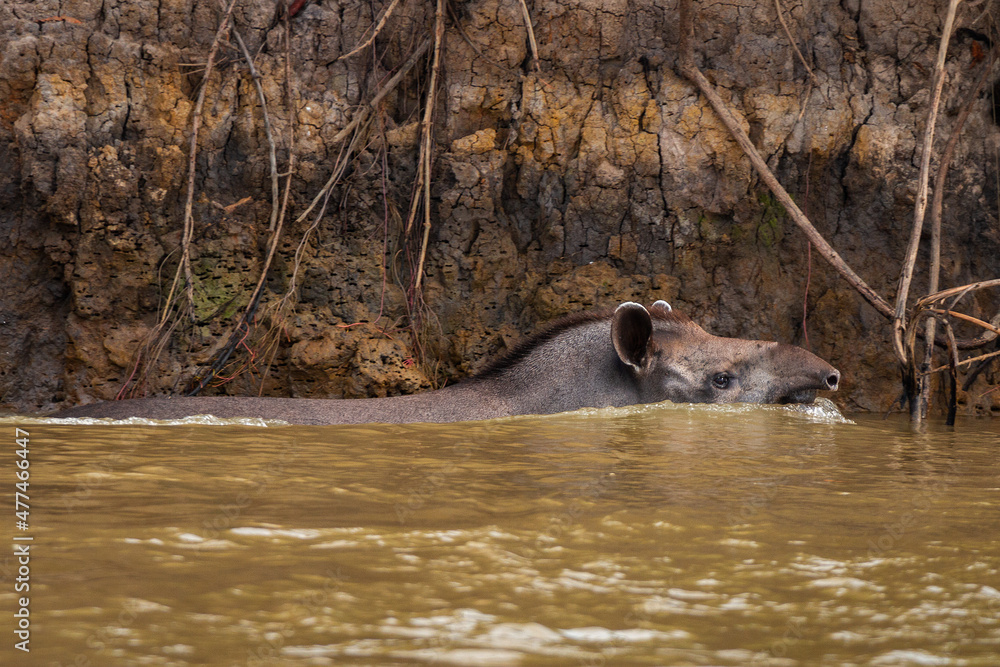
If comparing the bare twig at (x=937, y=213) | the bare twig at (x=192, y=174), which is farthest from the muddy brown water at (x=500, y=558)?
the bare twig at (x=192, y=174)

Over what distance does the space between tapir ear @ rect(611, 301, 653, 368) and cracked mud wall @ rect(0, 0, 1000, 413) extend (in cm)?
173

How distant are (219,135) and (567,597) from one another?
6959mm

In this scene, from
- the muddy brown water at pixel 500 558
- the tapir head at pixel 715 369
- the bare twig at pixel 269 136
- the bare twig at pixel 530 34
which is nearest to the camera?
the muddy brown water at pixel 500 558

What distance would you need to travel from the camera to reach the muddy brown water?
1.83m

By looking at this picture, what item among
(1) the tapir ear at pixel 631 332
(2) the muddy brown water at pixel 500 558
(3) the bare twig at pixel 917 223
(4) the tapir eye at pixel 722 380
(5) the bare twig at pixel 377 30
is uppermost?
(5) the bare twig at pixel 377 30

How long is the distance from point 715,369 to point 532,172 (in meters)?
2.76

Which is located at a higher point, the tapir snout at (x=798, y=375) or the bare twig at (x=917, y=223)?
the bare twig at (x=917, y=223)

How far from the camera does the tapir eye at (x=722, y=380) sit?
6.56 meters

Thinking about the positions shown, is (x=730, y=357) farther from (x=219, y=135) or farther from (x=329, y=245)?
(x=219, y=135)

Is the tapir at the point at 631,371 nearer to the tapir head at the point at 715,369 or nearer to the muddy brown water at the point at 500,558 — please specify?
the tapir head at the point at 715,369

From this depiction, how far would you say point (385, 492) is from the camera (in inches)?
129

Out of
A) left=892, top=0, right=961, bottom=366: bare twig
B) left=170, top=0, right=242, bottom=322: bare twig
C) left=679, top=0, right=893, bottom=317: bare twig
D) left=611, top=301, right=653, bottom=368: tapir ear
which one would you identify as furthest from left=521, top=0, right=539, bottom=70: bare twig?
left=892, top=0, right=961, bottom=366: bare twig

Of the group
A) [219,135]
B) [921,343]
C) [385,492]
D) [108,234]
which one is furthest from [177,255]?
[921,343]

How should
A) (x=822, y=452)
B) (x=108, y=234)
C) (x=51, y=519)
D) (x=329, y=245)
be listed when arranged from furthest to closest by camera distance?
(x=329, y=245), (x=108, y=234), (x=822, y=452), (x=51, y=519)
